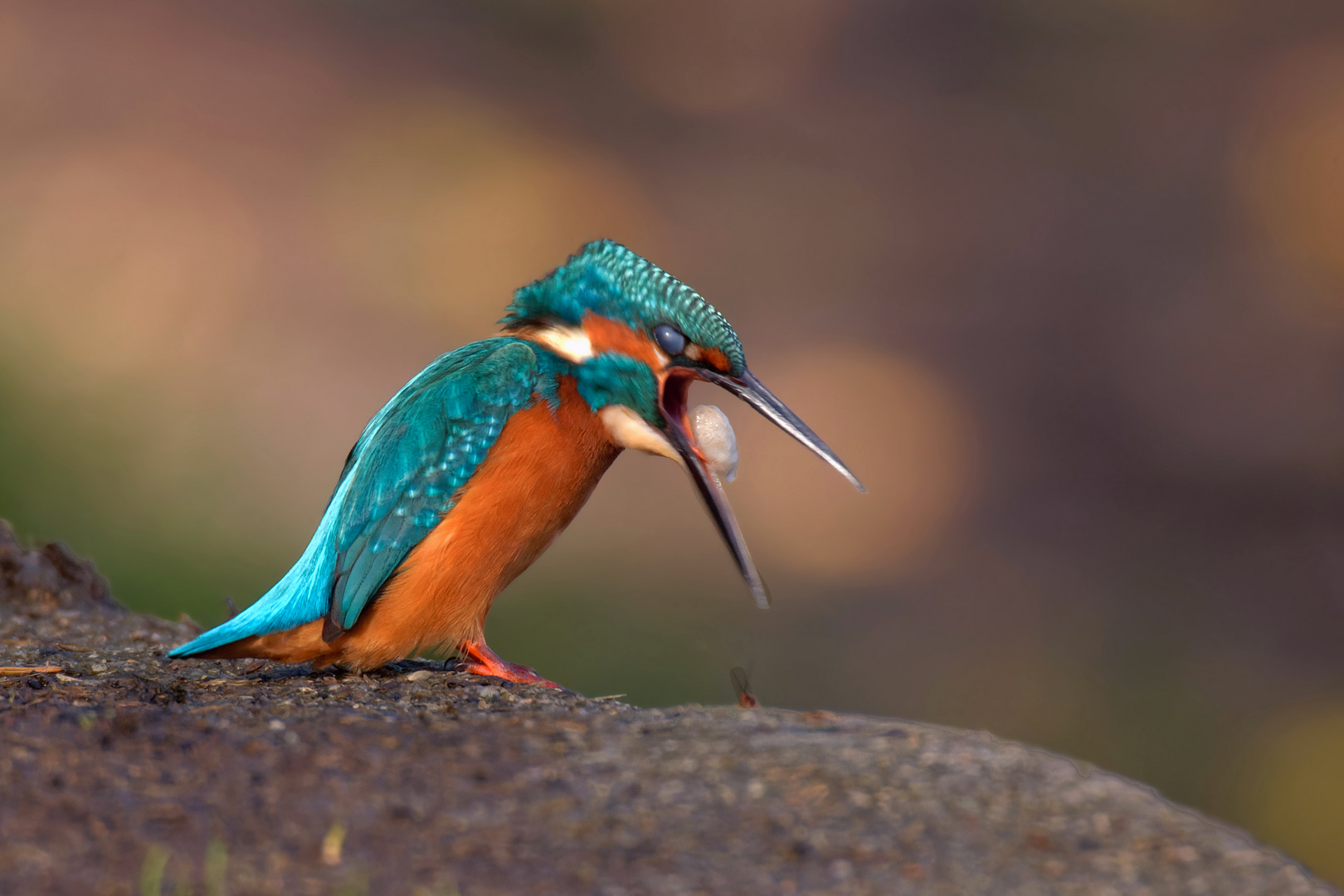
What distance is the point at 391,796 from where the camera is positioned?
8.19 feet

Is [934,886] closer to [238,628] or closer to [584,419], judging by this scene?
[584,419]

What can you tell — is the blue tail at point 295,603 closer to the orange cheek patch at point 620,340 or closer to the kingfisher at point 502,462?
the kingfisher at point 502,462

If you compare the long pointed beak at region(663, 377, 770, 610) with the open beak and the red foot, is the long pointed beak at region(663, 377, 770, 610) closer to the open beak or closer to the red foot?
the open beak

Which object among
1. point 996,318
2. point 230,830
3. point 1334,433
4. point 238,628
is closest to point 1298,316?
point 1334,433

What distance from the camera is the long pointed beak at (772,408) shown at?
338 cm

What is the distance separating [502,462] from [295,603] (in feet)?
2.62

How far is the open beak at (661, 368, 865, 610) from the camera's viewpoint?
134 inches

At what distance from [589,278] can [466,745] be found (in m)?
1.54

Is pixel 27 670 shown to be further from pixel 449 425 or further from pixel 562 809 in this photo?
pixel 562 809

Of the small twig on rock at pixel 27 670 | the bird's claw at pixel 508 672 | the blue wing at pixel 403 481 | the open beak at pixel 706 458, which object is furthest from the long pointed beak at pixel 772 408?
the small twig on rock at pixel 27 670

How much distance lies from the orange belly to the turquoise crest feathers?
10.7 inches

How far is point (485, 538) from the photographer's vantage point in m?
3.57

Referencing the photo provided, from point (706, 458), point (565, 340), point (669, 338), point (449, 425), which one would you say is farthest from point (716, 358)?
point (449, 425)

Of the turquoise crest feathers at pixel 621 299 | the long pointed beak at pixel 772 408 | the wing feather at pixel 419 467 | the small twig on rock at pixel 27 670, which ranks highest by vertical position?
the turquoise crest feathers at pixel 621 299
